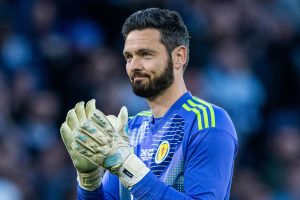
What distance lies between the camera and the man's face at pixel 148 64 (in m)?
4.39

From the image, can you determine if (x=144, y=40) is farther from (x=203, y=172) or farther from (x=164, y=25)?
(x=203, y=172)

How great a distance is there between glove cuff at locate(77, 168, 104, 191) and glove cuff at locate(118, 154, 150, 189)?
45 centimetres

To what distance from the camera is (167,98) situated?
4.54m

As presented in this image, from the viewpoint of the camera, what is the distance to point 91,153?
13.2 ft

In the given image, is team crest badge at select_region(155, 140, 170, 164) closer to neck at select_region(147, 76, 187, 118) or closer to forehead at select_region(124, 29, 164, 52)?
neck at select_region(147, 76, 187, 118)

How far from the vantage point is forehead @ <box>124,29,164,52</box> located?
174 inches

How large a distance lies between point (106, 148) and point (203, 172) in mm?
Answer: 494

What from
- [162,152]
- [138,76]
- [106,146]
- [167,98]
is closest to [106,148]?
[106,146]

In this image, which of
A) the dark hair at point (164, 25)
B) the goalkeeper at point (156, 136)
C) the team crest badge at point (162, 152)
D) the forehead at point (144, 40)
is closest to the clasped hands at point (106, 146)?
the goalkeeper at point (156, 136)

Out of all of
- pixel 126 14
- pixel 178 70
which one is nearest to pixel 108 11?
pixel 126 14

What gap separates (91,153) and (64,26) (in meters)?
5.76

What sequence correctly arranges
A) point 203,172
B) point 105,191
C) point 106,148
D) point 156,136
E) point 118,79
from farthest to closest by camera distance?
point 118,79, point 105,191, point 156,136, point 203,172, point 106,148

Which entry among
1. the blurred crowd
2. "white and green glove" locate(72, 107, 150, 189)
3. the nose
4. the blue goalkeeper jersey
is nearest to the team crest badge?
the blue goalkeeper jersey

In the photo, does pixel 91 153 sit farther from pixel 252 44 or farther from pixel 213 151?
pixel 252 44
